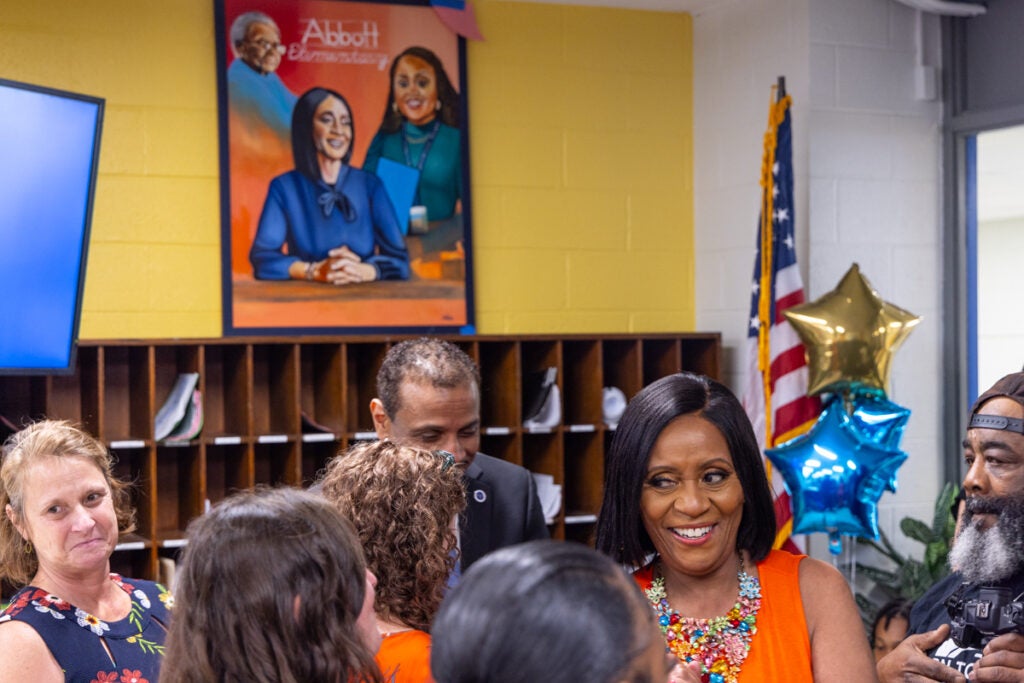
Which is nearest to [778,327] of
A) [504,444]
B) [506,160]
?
[504,444]

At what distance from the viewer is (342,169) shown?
496cm

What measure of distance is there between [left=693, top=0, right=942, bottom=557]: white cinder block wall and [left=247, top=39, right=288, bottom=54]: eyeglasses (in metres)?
1.82

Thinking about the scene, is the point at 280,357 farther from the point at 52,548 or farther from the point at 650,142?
the point at 52,548

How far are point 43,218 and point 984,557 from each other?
88.5 inches

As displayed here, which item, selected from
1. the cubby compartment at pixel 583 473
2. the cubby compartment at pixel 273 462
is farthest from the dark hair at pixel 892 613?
the cubby compartment at pixel 273 462

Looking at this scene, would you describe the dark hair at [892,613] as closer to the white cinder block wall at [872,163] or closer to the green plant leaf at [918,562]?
the green plant leaf at [918,562]

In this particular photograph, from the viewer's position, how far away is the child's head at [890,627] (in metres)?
3.93

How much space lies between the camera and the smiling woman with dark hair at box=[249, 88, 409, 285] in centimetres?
487

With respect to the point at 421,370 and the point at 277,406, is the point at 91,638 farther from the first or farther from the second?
the point at 277,406

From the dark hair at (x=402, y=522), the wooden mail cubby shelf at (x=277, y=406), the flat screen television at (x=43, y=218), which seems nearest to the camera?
the dark hair at (x=402, y=522)

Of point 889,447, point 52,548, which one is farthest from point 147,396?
point 889,447

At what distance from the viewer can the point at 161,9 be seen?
15.5 feet

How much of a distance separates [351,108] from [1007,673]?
356 centimetres

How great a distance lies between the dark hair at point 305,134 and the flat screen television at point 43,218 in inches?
66.1
